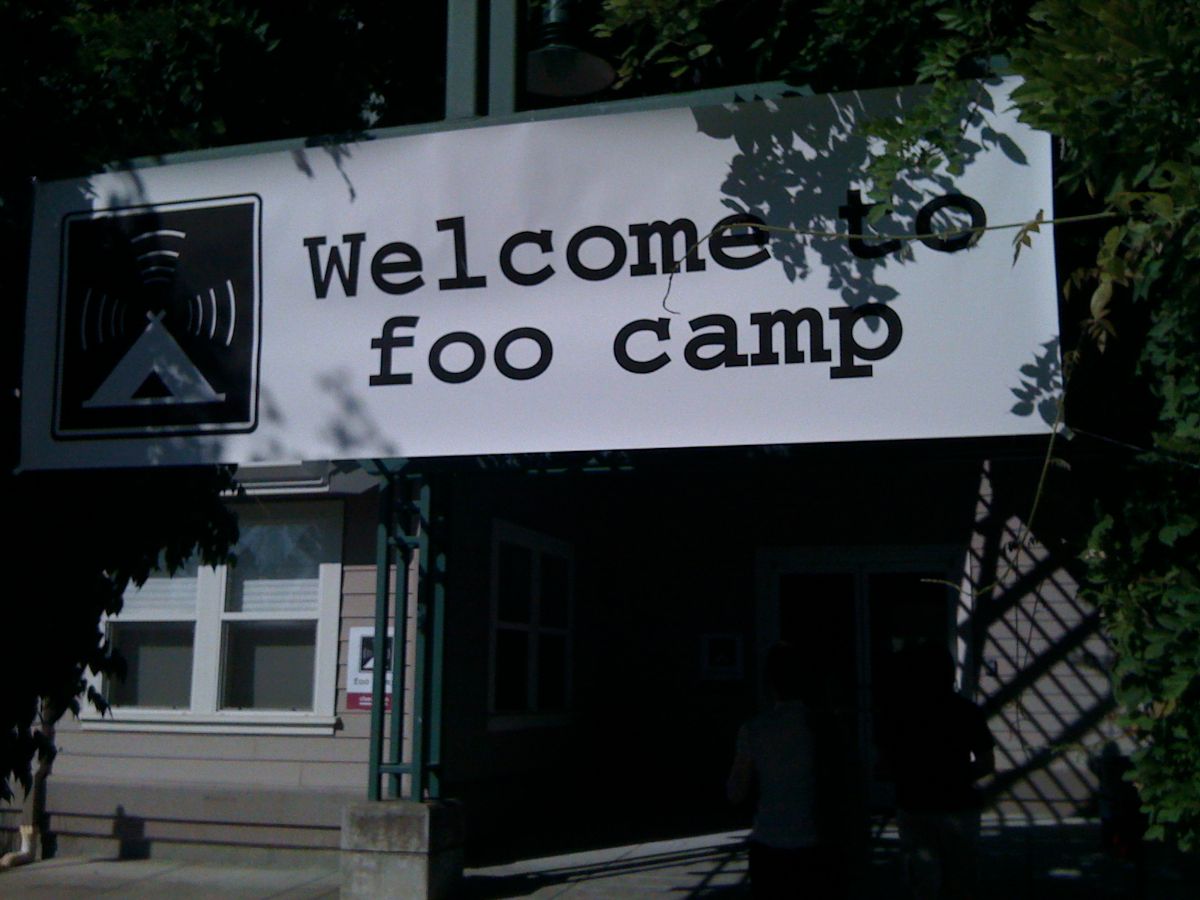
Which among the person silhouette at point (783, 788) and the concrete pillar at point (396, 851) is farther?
the concrete pillar at point (396, 851)

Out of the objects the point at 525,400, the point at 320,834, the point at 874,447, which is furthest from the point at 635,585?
the point at 525,400

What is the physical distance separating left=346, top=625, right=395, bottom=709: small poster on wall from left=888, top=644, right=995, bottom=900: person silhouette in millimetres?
4995

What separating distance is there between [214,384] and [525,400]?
1.08m

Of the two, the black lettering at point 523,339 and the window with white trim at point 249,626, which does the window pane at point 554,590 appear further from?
the black lettering at point 523,339

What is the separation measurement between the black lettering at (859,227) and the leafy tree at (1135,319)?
0.14 metres

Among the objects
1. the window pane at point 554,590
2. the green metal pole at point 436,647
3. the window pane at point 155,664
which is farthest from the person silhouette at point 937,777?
the window pane at point 155,664

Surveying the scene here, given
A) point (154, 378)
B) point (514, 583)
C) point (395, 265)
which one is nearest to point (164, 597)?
point (514, 583)

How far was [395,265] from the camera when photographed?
438 cm

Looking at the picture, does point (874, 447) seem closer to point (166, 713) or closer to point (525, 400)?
point (525, 400)

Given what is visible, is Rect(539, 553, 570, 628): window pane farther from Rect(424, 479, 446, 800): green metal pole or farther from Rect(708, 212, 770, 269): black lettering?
Rect(708, 212, 770, 269): black lettering

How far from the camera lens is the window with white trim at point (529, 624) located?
1112cm

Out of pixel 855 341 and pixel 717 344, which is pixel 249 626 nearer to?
pixel 717 344

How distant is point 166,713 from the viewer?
10.7 m

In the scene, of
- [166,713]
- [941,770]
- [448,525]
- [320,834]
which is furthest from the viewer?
[166,713]
